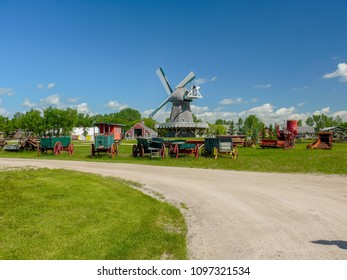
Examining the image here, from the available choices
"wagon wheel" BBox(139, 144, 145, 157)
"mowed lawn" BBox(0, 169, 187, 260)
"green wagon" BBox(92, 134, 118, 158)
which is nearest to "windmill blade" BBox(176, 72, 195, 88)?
"green wagon" BBox(92, 134, 118, 158)

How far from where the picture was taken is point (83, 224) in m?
6.91

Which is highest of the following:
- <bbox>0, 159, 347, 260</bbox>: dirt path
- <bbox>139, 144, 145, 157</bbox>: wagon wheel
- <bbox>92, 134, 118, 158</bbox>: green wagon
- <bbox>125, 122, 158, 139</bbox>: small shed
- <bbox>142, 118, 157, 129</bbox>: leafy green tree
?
<bbox>142, 118, 157, 129</bbox>: leafy green tree

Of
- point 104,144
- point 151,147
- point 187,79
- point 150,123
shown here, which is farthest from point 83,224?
point 150,123

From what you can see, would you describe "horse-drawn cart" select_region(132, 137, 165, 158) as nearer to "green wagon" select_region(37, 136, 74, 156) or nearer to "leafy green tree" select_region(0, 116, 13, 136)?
"green wagon" select_region(37, 136, 74, 156)

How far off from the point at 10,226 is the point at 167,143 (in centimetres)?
1934

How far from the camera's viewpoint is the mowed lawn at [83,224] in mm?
5535

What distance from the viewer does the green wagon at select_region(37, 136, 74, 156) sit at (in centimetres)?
2886

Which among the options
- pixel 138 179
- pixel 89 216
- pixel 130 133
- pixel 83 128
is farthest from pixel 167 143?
pixel 83 128

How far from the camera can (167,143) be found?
83.9 feet

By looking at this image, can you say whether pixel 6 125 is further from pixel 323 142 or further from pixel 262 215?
pixel 262 215

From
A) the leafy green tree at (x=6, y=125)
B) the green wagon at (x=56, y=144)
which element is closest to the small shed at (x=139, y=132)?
the leafy green tree at (x=6, y=125)

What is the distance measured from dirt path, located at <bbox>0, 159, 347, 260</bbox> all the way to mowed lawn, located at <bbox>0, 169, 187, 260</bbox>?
2.01ft

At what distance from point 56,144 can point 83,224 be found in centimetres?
2350

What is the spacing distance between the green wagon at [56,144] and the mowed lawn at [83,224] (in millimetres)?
19100
